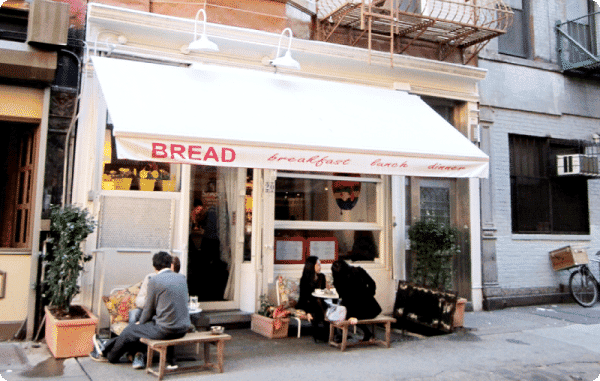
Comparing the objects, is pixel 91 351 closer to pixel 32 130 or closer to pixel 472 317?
pixel 32 130

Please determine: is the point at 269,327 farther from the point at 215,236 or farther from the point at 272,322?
the point at 215,236

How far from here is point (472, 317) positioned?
941 centimetres

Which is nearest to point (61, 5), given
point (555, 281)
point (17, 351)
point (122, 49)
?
point (122, 49)

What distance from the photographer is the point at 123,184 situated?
7.71 metres

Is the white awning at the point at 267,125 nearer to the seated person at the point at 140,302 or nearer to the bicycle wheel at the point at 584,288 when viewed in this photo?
the seated person at the point at 140,302

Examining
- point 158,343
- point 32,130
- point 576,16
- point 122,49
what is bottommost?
point 158,343

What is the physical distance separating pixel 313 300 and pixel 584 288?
21.0 feet

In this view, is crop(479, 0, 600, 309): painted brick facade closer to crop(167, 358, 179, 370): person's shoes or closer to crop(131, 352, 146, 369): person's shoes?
crop(167, 358, 179, 370): person's shoes

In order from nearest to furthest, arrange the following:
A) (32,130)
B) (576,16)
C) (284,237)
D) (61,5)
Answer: (61,5)
(32,130)
(284,237)
(576,16)

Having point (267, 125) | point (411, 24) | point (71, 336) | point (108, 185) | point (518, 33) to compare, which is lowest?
point (71, 336)

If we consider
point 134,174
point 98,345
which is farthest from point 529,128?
point 98,345

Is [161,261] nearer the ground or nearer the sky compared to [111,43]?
nearer the ground

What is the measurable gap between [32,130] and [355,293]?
503cm

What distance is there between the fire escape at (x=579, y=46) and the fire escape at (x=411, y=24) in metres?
1.90
